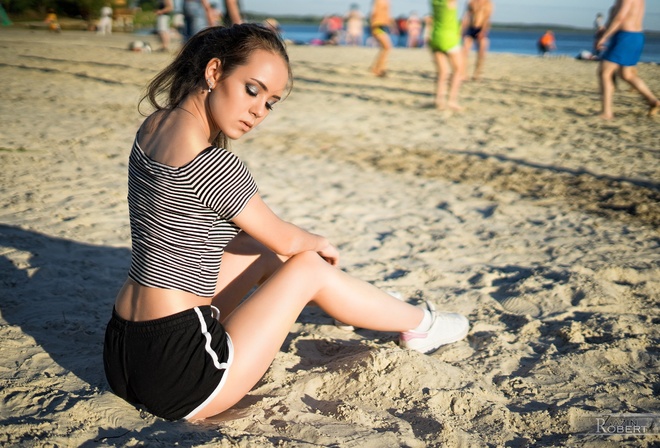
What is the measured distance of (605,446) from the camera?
191 cm

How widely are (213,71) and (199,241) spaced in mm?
608

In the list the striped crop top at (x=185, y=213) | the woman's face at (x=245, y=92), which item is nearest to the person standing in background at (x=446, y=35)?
the woman's face at (x=245, y=92)

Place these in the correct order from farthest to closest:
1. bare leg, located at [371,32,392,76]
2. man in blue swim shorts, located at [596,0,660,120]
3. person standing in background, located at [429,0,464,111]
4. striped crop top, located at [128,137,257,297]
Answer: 1. bare leg, located at [371,32,392,76]
2. person standing in background, located at [429,0,464,111]
3. man in blue swim shorts, located at [596,0,660,120]
4. striped crop top, located at [128,137,257,297]

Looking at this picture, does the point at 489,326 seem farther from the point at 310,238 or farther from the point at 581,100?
the point at 581,100

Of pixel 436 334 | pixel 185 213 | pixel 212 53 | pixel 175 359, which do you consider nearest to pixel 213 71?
pixel 212 53

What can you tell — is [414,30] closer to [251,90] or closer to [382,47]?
[382,47]

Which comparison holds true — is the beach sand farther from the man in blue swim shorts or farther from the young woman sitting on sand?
the man in blue swim shorts

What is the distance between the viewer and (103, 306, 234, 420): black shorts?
1899 millimetres

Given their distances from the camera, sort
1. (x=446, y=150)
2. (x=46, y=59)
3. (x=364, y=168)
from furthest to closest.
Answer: (x=46, y=59)
(x=446, y=150)
(x=364, y=168)

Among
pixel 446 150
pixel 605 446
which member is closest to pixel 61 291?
pixel 605 446

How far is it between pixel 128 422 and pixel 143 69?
1132cm

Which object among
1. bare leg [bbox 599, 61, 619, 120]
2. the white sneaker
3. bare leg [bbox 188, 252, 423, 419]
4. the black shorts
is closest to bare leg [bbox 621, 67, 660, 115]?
bare leg [bbox 599, 61, 619, 120]

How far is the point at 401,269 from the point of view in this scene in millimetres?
3578

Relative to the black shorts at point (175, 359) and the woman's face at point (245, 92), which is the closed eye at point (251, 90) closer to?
the woman's face at point (245, 92)
